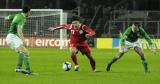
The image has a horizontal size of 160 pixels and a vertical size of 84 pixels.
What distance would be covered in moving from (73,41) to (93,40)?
3029cm

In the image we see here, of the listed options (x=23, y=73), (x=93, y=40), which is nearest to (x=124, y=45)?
(x=23, y=73)

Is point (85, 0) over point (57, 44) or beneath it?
over

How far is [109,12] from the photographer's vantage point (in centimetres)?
5856

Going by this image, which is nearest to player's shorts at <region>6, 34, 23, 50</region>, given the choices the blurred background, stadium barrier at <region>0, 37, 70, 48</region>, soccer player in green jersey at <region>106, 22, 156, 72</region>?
soccer player in green jersey at <region>106, 22, 156, 72</region>

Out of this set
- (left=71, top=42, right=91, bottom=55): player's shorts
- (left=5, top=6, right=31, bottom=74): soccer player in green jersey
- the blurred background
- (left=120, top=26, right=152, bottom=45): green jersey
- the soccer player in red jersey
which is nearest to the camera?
(left=5, top=6, right=31, bottom=74): soccer player in green jersey

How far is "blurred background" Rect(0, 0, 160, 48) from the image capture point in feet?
178

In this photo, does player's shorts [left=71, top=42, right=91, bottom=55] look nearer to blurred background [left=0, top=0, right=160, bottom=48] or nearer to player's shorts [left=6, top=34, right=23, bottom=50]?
player's shorts [left=6, top=34, right=23, bottom=50]

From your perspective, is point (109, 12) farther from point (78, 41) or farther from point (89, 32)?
point (89, 32)

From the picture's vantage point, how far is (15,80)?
55.7ft

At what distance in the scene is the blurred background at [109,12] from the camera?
54.4m

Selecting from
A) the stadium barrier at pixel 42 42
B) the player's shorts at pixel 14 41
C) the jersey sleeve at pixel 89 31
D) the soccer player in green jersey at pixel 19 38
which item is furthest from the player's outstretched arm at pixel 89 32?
the stadium barrier at pixel 42 42

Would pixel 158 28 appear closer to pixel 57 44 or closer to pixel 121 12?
pixel 121 12

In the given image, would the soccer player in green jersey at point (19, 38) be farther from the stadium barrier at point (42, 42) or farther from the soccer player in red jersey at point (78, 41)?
the stadium barrier at point (42, 42)

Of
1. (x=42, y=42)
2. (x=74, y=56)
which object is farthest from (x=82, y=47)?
(x=42, y=42)
